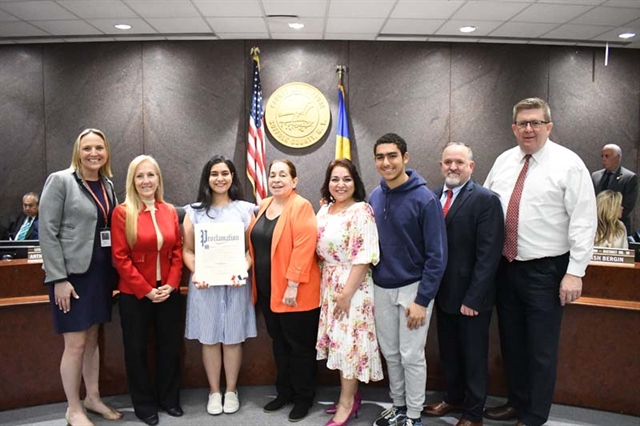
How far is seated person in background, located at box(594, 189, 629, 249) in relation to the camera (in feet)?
9.52

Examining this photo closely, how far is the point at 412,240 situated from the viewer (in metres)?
2.06

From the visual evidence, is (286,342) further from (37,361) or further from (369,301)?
(37,361)

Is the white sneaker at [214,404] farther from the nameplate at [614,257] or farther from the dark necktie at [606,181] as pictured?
the dark necktie at [606,181]

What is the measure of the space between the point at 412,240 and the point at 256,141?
10.8ft

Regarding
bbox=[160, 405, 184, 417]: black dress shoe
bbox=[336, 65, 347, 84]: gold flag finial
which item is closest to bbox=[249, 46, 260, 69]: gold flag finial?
bbox=[336, 65, 347, 84]: gold flag finial

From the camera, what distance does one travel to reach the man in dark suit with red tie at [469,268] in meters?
2.08

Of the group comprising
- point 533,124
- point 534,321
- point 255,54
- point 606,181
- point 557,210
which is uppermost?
point 255,54

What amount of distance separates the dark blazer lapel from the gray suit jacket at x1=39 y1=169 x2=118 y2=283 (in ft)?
6.49

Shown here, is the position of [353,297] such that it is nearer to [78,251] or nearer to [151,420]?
[151,420]

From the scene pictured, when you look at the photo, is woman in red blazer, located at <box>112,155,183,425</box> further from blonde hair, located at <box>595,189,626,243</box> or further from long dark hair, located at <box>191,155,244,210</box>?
blonde hair, located at <box>595,189,626,243</box>

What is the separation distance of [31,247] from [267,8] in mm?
3023

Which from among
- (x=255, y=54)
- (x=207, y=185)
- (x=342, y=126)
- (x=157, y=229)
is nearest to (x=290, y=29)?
(x=255, y=54)

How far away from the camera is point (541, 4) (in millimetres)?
3965

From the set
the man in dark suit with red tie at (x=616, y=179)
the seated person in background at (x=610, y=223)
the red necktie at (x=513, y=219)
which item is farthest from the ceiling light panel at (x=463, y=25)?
the red necktie at (x=513, y=219)
